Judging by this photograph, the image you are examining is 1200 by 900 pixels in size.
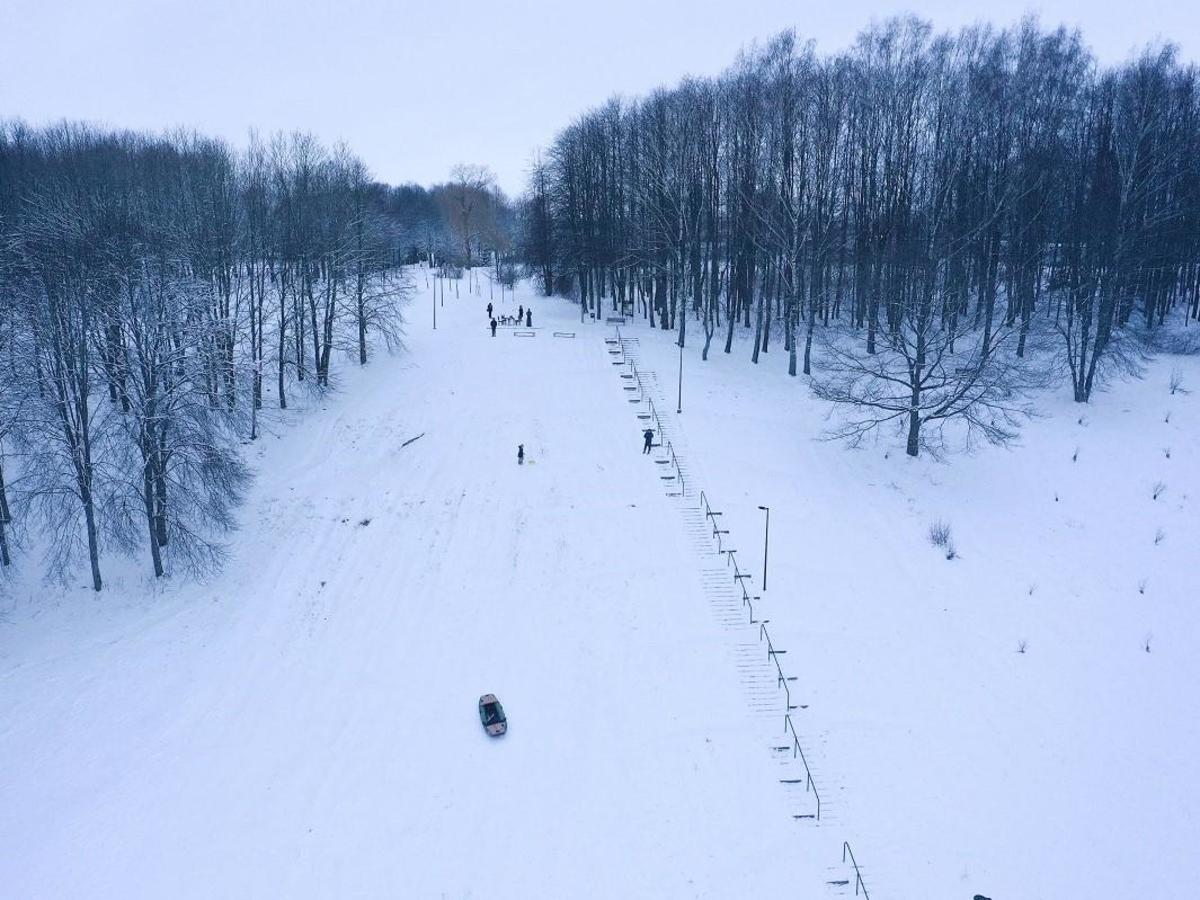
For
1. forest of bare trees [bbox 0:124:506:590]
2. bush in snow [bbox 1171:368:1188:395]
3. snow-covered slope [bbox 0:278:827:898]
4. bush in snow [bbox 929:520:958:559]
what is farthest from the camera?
bush in snow [bbox 1171:368:1188:395]

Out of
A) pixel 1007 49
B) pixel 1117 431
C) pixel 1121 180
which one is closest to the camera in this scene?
pixel 1117 431

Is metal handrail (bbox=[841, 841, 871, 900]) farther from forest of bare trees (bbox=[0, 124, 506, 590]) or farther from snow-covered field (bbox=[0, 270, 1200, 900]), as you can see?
forest of bare trees (bbox=[0, 124, 506, 590])

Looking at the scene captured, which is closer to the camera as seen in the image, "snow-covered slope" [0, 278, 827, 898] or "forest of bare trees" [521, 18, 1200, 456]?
"snow-covered slope" [0, 278, 827, 898]

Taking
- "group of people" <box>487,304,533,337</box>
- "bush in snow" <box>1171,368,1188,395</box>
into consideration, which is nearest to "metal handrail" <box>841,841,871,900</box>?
"bush in snow" <box>1171,368,1188,395</box>

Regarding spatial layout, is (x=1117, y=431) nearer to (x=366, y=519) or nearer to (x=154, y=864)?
(x=366, y=519)

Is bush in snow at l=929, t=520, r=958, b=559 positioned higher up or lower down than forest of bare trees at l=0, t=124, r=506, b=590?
lower down

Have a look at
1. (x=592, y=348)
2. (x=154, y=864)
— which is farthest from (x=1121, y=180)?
(x=154, y=864)

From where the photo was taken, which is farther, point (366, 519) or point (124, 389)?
point (366, 519)
